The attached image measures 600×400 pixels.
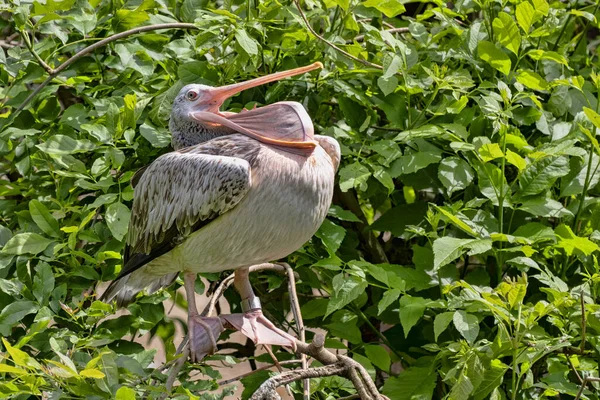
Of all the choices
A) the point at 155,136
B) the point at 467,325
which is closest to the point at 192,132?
the point at 155,136

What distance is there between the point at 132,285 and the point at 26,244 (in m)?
0.33

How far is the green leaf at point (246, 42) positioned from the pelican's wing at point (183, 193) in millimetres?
403

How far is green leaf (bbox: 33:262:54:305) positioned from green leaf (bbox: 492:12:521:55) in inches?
48.7

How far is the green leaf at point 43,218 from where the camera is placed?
2309mm

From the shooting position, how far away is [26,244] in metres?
2.29

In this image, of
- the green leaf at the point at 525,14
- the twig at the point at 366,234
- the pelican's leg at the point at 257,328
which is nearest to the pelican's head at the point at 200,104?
the pelican's leg at the point at 257,328

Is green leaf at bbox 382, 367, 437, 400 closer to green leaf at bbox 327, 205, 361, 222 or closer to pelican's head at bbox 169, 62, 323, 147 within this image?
green leaf at bbox 327, 205, 361, 222

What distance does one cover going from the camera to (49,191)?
257cm

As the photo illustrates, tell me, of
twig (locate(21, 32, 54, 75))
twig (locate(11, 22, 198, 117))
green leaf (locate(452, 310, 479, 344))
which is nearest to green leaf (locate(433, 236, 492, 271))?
green leaf (locate(452, 310, 479, 344))

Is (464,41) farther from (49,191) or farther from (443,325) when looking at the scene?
(49,191)

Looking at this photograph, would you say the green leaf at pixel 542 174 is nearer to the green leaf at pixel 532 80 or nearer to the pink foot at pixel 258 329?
the green leaf at pixel 532 80

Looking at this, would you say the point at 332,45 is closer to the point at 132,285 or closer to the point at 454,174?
the point at 454,174

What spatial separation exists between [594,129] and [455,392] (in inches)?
33.9

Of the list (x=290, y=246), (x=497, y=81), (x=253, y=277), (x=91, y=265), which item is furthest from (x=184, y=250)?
(x=497, y=81)
